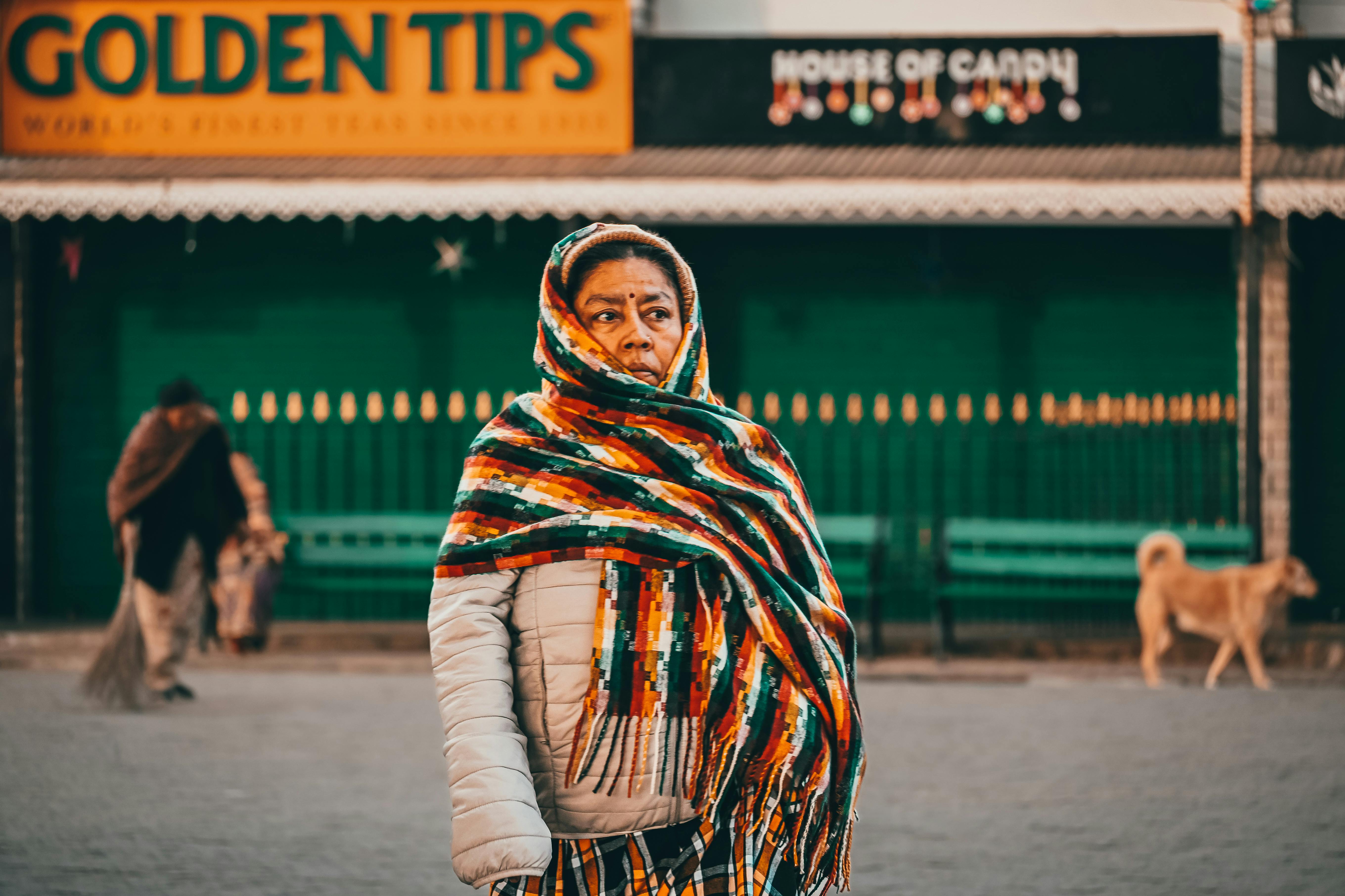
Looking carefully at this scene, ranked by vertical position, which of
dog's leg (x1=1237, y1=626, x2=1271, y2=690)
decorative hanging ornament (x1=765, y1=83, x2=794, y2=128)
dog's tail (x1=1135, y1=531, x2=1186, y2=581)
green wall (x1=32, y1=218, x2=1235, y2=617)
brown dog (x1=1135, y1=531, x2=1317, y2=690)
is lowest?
dog's leg (x1=1237, y1=626, x2=1271, y2=690)

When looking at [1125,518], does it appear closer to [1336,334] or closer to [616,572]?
[1336,334]

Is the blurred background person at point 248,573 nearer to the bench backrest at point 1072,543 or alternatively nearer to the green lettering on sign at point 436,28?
the green lettering on sign at point 436,28

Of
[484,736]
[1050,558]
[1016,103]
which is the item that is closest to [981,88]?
[1016,103]

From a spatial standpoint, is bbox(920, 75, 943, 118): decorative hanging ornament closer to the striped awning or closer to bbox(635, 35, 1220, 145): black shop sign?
bbox(635, 35, 1220, 145): black shop sign

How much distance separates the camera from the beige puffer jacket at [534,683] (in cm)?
272

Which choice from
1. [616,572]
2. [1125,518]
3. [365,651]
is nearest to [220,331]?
[365,651]

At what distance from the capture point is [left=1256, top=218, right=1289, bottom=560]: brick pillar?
13.5 m

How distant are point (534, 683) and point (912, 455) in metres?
11.5

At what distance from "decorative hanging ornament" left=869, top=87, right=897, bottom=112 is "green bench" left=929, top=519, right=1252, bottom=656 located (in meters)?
3.24

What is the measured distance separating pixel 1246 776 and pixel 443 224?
335 inches

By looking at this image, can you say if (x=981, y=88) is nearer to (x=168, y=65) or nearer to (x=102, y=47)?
(x=168, y=65)

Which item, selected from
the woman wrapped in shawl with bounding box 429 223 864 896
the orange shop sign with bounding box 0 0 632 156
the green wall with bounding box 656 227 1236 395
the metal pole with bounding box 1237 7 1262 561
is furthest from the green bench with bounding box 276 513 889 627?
the woman wrapped in shawl with bounding box 429 223 864 896

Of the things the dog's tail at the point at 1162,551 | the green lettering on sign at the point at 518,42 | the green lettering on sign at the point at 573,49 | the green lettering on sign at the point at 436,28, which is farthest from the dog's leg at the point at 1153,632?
the green lettering on sign at the point at 436,28

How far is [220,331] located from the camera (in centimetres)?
1438
